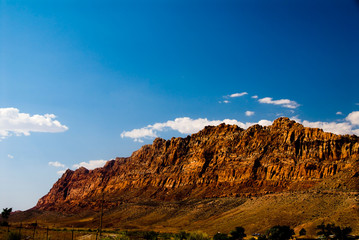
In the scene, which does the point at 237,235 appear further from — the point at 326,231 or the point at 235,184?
the point at 235,184

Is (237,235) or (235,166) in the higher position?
(235,166)

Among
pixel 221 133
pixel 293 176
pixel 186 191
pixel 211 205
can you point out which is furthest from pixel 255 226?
pixel 221 133

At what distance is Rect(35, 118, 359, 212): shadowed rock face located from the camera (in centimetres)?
10916

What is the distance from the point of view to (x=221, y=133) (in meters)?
158

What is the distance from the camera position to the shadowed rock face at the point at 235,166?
109156 mm

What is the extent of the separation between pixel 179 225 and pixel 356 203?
158 feet

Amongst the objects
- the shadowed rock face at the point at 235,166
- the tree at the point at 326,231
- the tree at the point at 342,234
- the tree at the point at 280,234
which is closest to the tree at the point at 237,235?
the tree at the point at 280,234

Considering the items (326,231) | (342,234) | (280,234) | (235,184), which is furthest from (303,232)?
(235,184)

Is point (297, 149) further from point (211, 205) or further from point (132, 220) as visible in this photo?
point (132, 220)

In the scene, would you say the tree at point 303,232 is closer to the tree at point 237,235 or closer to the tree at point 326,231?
the tree at point 326,231

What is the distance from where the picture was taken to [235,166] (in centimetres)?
13438

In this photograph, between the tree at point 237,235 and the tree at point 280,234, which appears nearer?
the tree at point 280,234

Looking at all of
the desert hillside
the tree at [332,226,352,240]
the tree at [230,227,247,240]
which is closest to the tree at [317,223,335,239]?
the tree at [332,226,352,240]

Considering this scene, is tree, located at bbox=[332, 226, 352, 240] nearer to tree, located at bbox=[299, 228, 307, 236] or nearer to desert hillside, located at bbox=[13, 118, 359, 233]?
desert hillside, located at bbox=[13, 118, 359, 233]
